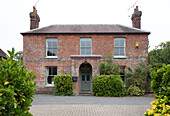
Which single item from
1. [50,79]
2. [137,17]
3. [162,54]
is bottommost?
[50,79]

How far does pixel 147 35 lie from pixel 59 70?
10912 millimetres

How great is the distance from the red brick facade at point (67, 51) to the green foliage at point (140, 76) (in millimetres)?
783

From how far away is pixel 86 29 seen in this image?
1670 cm

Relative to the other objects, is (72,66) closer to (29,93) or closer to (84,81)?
(84,81)

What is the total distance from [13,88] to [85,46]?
13.4m

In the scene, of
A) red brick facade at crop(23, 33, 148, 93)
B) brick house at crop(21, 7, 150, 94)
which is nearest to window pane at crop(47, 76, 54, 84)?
brick house at crop(21, 7, 150, 94)

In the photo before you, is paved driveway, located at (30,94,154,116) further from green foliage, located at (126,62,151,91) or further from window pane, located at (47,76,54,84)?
window pane, located at (47,76,54,84)

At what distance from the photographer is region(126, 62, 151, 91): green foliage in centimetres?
1464

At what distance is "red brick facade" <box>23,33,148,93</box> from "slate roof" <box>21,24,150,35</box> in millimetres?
431

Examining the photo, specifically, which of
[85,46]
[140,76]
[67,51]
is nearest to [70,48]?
[67,51]

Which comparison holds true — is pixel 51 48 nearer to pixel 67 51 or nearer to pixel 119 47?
pixel 67 51

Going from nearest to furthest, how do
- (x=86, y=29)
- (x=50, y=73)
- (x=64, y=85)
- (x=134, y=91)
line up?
(x=64, y=85)
(x=134, y=91)
(x=50, y=73)
(x=86, y=29)

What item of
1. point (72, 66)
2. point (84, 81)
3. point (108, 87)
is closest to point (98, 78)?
point (108, 87)

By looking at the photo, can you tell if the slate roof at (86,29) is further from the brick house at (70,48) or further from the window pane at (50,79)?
the window pane at (50,79)
